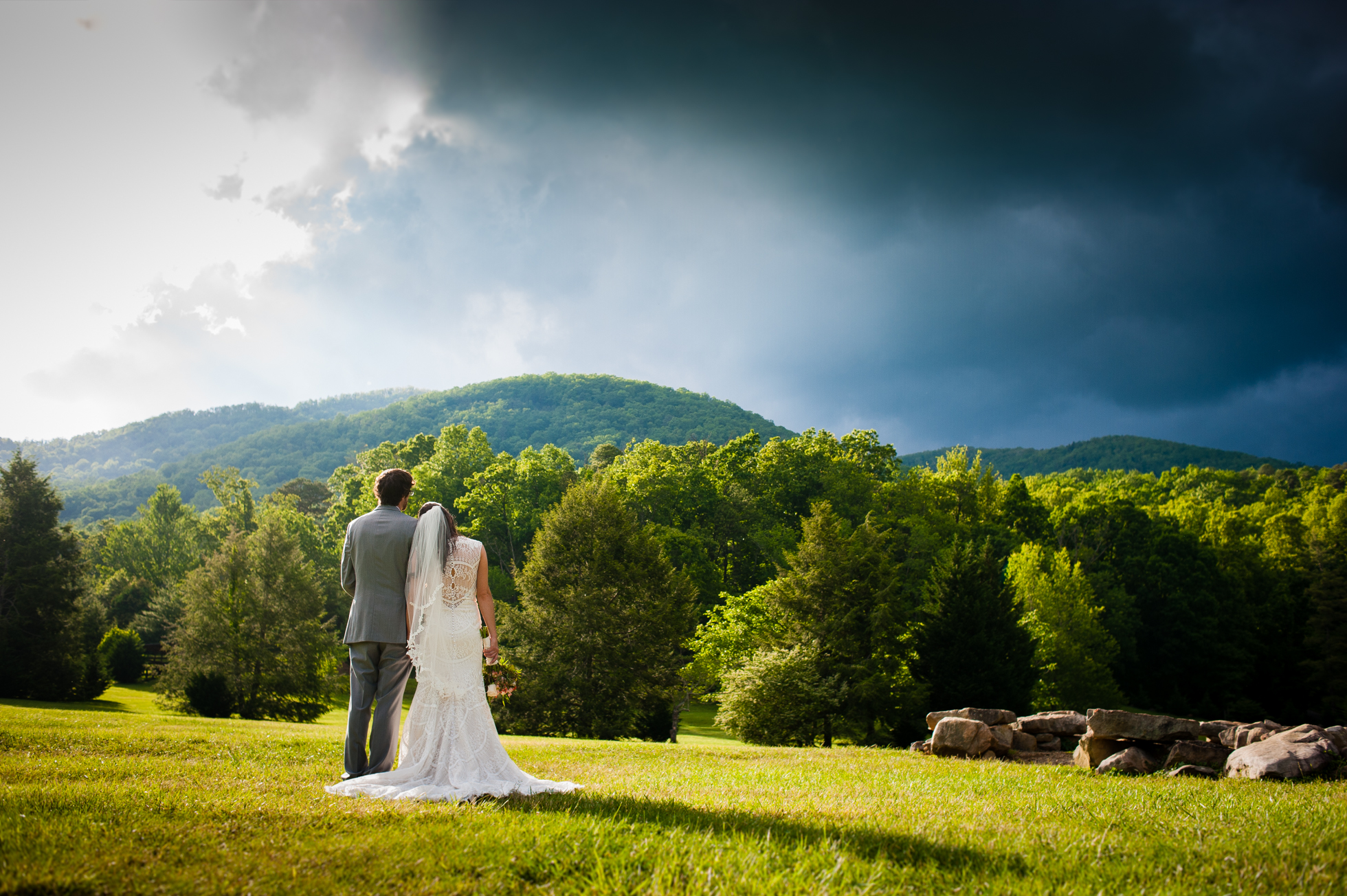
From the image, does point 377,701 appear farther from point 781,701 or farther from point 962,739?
point 781,701

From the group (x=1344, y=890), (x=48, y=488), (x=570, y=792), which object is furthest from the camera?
(x=48, y=488)

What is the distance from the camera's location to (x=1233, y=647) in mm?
47375

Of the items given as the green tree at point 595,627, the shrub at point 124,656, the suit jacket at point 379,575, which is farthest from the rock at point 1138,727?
the shrub at point 124,656

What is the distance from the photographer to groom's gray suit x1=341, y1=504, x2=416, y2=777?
638 cm

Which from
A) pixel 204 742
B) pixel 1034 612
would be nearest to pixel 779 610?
pixel 1034 612

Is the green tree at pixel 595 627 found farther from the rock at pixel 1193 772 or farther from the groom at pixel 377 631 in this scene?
the groom at pixel 377 631

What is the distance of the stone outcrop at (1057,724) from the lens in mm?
13523

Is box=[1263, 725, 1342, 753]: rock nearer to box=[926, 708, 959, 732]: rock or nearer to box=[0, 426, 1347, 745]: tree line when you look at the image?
box=[926, 708, 959, 732]: rock

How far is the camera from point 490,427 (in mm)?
103062

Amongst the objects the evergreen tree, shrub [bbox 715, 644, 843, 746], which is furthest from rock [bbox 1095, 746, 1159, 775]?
the evergreen tree

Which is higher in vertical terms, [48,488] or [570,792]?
[48,488]

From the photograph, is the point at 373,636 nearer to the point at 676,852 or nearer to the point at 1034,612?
the point at 676,852

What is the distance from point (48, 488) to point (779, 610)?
35.0 metres

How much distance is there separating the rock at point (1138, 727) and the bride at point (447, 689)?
865 centimetres
